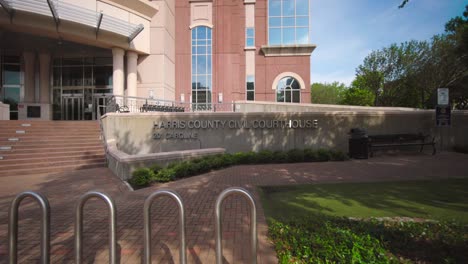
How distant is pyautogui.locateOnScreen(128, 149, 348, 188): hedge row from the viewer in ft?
24.2

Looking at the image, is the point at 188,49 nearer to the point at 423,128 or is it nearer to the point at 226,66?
the point at 226,66

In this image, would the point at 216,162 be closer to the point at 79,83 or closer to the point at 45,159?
the point at 45,159

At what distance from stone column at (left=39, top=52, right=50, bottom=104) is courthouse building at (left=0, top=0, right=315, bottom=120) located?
7cm

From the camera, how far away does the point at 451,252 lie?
3.16 m

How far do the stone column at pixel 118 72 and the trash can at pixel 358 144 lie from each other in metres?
16.9

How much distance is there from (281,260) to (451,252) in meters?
2.20

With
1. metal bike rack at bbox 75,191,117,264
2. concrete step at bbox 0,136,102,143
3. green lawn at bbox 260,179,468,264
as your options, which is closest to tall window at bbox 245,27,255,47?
concrete step at bbox 0,136,102,143

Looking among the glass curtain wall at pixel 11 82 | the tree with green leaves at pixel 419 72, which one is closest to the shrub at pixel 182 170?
the glass curtain wall at pixel 11 82

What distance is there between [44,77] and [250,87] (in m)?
18.9

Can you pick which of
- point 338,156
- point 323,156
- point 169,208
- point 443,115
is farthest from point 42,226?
point 443,115

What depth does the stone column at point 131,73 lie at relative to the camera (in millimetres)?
20672

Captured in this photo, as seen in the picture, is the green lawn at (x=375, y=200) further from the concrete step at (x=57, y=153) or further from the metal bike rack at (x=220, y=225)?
the concrete step at (x=57, y=153)

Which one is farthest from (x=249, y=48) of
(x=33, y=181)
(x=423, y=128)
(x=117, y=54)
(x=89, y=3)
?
(x=33, y=181)

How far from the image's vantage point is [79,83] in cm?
2266
